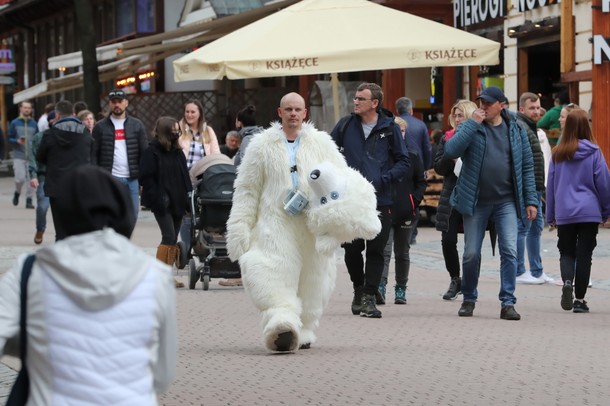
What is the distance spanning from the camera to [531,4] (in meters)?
23.4

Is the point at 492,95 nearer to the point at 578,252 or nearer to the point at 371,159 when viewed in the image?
the point at 371,159

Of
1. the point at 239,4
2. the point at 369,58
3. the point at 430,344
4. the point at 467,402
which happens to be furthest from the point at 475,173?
the point at 239,4

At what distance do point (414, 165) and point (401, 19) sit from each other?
281 inches

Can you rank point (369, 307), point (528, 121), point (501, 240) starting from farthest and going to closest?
point (528, 121) < point (501, 240) < point (369, 307)

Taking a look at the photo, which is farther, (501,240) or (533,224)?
(533,224)

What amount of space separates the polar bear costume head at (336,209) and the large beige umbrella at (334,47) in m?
9.30

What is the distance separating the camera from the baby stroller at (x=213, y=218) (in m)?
14.0

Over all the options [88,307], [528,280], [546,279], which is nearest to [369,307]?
[528,280]

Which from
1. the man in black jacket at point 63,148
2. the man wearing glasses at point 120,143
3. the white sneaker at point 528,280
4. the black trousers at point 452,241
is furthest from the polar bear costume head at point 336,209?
the man in black jacket at point 63,148

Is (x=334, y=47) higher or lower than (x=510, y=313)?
higher

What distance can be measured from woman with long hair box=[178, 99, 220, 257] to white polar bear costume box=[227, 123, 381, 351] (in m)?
5.50

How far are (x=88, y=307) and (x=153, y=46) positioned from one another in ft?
91.3

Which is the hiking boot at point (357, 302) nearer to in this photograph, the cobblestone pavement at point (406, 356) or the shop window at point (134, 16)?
the cobblestone pavement at point (406, 356)

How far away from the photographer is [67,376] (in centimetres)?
414
